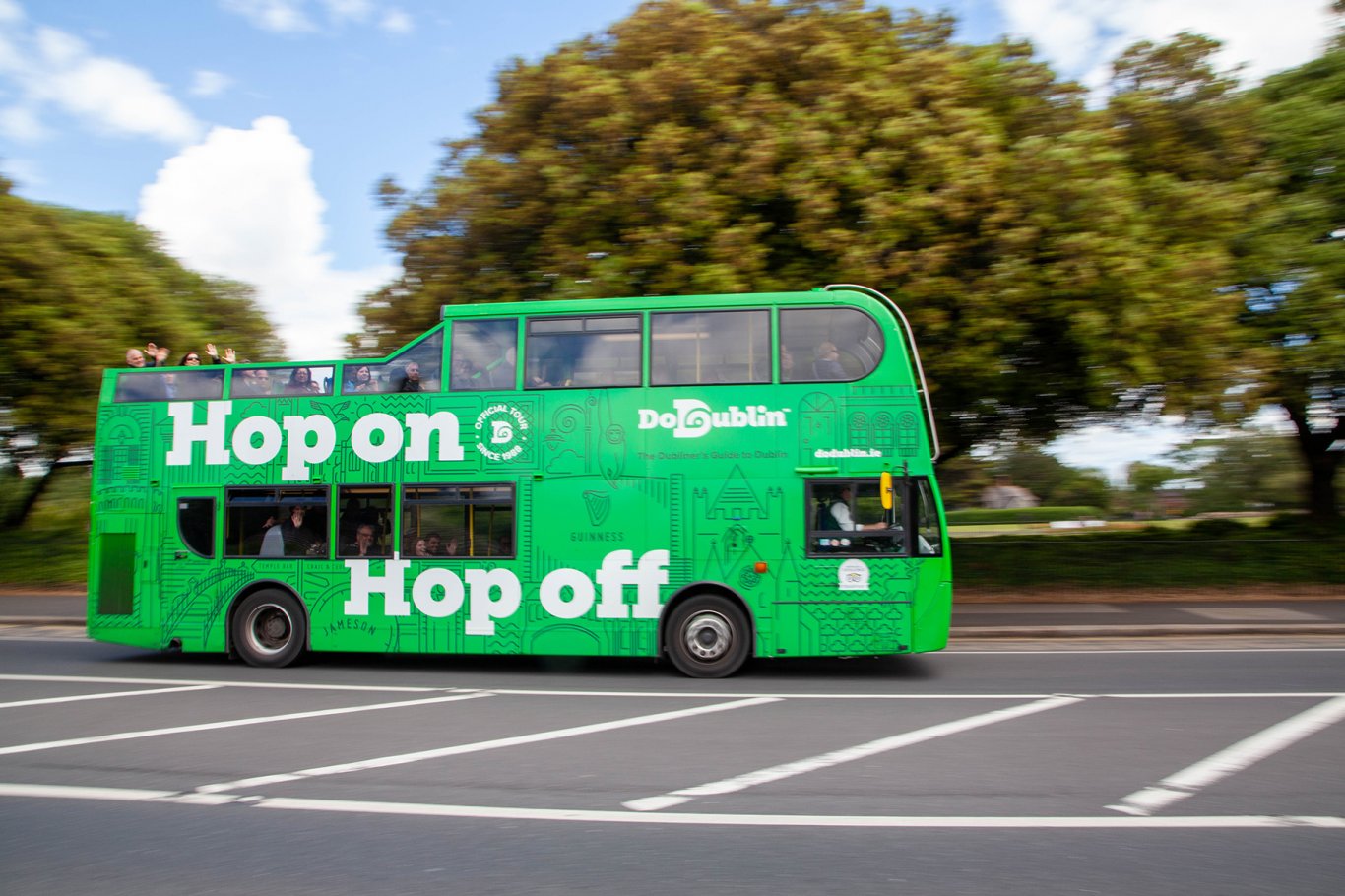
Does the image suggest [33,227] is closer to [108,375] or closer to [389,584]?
[108,375]

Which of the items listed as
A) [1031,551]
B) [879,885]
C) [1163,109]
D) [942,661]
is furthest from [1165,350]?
[879,885]

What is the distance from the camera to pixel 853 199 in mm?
12648

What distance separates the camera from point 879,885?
13.5 feet

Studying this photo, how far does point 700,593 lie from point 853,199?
235 inches

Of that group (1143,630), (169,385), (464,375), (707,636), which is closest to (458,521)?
(464,375)

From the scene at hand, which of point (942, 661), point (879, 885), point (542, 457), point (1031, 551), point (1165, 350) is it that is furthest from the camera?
point (1031, 551)

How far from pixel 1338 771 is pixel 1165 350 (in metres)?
7.91

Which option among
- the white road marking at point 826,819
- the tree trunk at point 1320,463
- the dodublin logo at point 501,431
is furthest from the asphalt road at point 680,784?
the tree trunk at point 1320,463

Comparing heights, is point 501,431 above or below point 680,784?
above

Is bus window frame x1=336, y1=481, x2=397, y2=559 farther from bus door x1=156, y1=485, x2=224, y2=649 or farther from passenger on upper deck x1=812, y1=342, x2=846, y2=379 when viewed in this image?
passenger on upper deck x1=812, y1=342, x2=846, y2=379

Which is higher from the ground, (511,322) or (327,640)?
(511,322)

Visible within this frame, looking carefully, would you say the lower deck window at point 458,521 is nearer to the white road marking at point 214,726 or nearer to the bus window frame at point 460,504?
the bus window frame at point 460,504

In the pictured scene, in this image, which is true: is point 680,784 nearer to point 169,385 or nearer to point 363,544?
point 363,544

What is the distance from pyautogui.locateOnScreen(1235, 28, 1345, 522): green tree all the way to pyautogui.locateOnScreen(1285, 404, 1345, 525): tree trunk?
305cm
